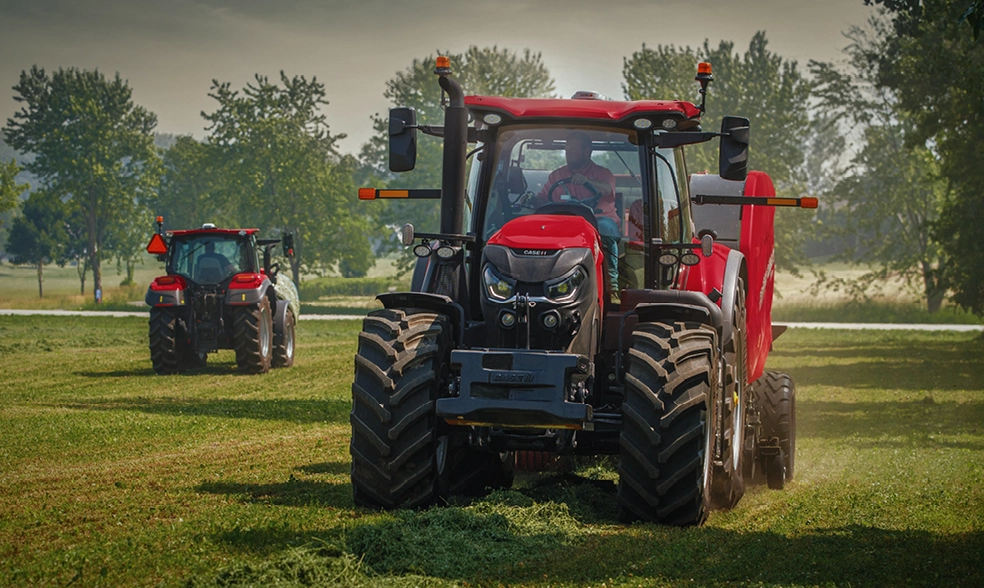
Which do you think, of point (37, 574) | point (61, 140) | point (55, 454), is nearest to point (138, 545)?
point (37, 574)

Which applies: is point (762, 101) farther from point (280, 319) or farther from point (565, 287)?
point (565, 287)

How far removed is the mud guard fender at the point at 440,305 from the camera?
841 centimetres

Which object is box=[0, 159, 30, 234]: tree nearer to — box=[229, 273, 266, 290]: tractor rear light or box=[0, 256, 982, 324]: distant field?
box=[0, 256, 982, 324]: distant field

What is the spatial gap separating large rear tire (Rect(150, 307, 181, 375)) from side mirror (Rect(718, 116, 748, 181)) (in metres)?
14.6

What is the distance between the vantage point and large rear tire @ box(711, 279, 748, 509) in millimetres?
8625

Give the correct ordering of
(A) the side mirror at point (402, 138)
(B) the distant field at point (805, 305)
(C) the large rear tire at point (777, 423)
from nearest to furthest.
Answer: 1. (A) the side mirror at point (402, 138)
2. (C) the large rear tire at point (777, 423)
3. (B) the distant field at point (805, 305)

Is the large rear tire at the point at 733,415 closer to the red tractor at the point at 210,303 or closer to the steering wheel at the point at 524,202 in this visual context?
the steering wheel at the point at 524,202

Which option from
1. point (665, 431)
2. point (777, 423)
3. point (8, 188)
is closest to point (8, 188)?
point (8, 188)

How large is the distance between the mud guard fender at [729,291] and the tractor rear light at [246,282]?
12722 millimetres

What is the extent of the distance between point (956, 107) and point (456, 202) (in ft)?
71.8

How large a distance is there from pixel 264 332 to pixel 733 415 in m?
13.9

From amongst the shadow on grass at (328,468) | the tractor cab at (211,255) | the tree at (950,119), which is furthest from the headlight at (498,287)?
the tree at (950,119)

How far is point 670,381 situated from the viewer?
24.8ft

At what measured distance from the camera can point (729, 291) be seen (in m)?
9.59
